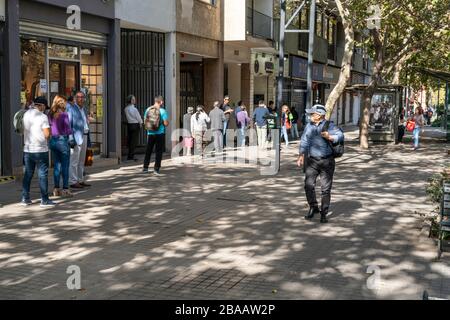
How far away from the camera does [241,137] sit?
69.0 ft

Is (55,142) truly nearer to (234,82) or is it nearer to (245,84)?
(245,84)

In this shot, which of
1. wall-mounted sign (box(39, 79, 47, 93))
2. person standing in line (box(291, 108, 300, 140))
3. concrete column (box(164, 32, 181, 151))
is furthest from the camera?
person standing in line (box(291, 108, 300, 140))

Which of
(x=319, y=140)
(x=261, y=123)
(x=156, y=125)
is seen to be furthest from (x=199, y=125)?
(x=319, y=140)

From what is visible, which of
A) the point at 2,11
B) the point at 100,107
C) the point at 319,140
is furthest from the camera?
the point at 100,107

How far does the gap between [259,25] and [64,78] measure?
36.5 feet

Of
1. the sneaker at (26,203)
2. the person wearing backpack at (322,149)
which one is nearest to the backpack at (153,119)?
the sneaker at (26,203)

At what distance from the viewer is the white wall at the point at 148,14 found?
616 inches

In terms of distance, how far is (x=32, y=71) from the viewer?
1290 cm

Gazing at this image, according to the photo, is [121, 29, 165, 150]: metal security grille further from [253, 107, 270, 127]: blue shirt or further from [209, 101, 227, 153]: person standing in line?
[253, 107, 270, 127]: blue shirt

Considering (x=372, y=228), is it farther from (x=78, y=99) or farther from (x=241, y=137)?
(x=241, y=137)

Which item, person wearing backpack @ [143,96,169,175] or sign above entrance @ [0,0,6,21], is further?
person wearing backpack @ [143,96,169,175]

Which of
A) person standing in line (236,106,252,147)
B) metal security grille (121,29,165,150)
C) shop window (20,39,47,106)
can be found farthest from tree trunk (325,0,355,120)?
shop window (20,39,47,106)

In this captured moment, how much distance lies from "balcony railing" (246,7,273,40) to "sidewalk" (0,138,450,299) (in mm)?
11109

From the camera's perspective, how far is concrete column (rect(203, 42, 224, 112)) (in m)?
21.6
